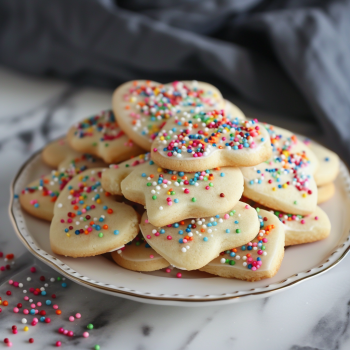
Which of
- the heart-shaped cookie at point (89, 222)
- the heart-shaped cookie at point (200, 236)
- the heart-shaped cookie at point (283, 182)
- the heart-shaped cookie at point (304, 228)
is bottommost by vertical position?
the heart-shaped cookie at point (89, 222)

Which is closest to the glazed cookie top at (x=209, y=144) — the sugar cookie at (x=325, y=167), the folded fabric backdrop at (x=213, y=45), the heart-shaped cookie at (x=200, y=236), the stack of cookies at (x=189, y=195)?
the stack of cookies at (x=189, y=195)

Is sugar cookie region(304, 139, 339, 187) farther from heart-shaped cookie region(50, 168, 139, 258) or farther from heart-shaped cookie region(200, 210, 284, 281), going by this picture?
heart-shaped cookie region(50, 168, 139, 258)

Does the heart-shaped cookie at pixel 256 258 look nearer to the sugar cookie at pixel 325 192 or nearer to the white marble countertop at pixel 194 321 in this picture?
the white marble countertop at pixel 194 321

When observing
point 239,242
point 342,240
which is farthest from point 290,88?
point 239,242

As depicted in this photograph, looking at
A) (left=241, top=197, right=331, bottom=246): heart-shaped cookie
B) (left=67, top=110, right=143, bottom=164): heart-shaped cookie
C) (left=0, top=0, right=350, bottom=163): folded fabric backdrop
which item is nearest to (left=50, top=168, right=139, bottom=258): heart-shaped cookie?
(left=67, top=110, right=143, bottom=164): heart-shaped cookie

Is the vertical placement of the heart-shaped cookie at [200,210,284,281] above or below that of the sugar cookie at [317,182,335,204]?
below

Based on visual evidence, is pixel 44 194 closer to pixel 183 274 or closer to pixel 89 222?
pixel 89 222
